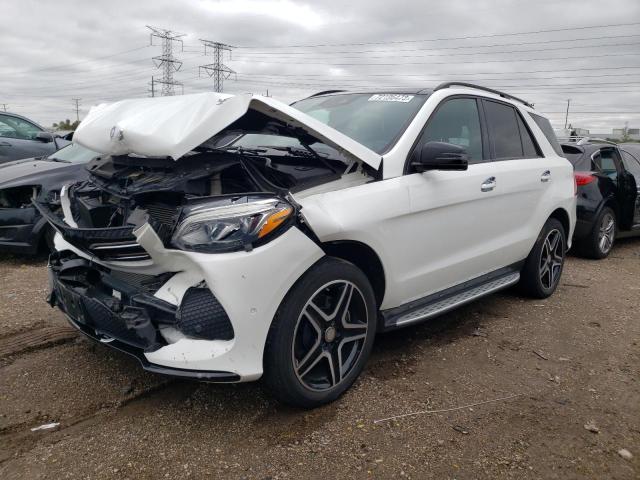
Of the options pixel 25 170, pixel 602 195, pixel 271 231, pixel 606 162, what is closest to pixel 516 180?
pixel 271 231

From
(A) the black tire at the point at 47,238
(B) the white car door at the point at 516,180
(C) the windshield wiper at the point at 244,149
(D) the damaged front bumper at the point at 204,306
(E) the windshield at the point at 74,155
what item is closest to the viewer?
(D) the damaged front bumper at the point at 204,306

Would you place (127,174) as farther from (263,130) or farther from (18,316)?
(18,316)

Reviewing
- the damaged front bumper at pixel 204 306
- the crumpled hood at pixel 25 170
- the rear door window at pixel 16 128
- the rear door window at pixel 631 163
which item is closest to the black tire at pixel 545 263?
the damaged front bumper at pixel 204 306

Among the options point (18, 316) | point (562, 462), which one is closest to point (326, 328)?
point (562, 462)

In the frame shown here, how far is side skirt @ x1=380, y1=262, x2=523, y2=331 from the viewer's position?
3320 millimetres

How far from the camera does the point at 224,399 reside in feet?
9.82

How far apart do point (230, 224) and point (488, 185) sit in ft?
7.26

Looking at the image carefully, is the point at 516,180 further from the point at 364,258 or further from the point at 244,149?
the point at 244,149

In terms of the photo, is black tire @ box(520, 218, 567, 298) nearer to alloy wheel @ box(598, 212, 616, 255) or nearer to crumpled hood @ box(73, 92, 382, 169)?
alloy wheel @ box(598, 212, 616, 255)

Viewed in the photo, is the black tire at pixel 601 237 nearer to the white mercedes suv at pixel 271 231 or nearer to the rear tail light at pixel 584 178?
the rear tail light at pixel 584 178

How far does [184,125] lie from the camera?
2.58 meters

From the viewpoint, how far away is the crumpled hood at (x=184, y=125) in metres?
2.56

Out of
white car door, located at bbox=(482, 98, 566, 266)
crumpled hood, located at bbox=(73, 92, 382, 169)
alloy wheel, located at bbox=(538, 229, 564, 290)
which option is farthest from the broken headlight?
alloy wheel, located at bbox=(538, 229, 564, 290)

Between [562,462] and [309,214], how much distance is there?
168 centimetres
